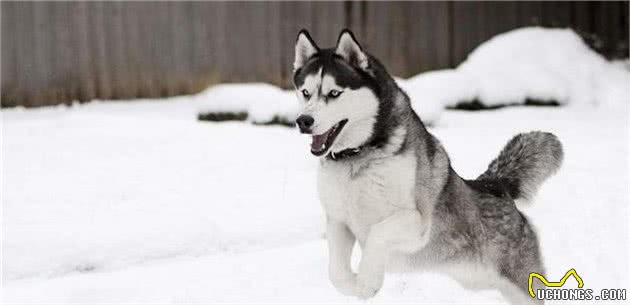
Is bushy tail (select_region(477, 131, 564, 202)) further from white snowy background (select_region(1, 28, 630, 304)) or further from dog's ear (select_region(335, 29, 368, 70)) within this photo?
dog's ear (select_region(335, 29, 368, 70))

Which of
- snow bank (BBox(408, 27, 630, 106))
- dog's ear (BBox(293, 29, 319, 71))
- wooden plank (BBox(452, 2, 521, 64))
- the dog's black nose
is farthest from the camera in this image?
wooden plank (BBox(452, 2, 521, 64))

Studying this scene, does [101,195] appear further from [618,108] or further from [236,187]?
[618,108]

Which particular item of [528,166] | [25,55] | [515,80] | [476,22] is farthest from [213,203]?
[476,22]

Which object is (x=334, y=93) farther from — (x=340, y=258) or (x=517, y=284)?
(x=517, y=284)

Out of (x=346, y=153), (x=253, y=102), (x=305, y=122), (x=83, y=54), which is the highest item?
(x=305, y=122)

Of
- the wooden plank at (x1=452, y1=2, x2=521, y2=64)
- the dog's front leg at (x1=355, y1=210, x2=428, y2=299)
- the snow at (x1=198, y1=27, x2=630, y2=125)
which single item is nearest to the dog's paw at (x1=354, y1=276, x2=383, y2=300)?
the dog's front leg at (x1=355, y1=210, x2=428, y2=299)

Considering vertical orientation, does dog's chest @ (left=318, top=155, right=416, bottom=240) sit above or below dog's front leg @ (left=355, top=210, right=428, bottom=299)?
above

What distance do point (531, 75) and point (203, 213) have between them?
24.5 feet

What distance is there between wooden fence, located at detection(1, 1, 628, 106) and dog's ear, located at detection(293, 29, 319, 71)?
26.6 feet

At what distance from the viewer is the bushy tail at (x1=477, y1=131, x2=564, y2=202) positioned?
4.24 metres

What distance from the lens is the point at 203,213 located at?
6297 millimetres

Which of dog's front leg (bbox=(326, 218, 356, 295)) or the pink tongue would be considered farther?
dog's front leg (bbox=(326, 218, 356, 295))

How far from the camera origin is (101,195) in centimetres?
662

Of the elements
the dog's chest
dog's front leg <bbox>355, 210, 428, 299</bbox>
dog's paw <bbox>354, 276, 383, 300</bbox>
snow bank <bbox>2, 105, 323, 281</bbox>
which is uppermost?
the dog's chest
